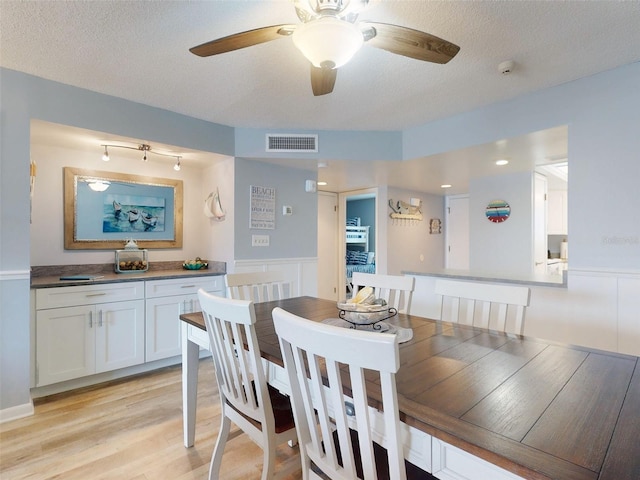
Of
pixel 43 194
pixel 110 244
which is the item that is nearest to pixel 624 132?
pixel 110 244

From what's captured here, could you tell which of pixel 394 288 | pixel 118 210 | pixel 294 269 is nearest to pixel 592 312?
pixel 394 288

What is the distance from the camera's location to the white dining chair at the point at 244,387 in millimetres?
1188

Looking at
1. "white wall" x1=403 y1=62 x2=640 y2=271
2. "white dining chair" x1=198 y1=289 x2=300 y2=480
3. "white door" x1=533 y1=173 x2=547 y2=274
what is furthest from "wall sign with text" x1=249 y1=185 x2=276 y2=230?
"white door" x1=533 y1=173 x2=547 y2=274

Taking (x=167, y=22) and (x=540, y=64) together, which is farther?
(x=540, y=64)

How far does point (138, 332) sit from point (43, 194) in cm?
141

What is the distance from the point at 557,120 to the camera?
2346mm

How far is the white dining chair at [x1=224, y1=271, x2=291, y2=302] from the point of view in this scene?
2.23 m

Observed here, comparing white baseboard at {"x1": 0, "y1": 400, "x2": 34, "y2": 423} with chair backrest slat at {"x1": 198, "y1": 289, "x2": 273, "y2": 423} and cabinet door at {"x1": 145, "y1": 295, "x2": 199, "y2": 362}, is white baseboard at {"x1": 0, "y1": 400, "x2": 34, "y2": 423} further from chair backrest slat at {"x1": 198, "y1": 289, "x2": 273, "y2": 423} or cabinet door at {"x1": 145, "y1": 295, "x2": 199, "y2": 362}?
chair backrest slat at {"x1": 198, "y1": 289, "x2": 273, "y2": 423}

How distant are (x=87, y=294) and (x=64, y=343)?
38 centimetres

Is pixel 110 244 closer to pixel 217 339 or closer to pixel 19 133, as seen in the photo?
pixel 19 133

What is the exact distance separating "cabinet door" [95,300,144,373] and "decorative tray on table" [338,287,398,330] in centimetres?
205

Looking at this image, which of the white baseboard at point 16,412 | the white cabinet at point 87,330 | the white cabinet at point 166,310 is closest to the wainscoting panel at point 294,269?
the white cabinet at point 166,310

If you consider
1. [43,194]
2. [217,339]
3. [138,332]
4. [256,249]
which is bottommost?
[138,332]

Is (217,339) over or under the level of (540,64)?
under
